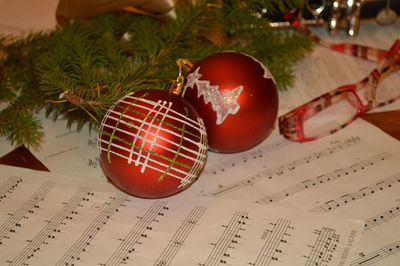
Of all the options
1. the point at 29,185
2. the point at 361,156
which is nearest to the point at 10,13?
the point at 29,185

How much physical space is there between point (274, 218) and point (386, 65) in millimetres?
429

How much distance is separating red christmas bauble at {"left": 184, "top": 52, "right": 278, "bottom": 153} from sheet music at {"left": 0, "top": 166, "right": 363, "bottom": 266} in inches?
3.8

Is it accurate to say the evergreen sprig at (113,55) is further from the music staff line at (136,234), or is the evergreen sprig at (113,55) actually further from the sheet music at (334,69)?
the music staff line at (136,234)

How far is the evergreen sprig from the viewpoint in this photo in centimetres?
74

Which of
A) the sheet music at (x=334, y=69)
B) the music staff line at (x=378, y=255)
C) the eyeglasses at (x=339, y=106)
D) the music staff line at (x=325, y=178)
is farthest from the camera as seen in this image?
the sheet music at (x=334, y=69)

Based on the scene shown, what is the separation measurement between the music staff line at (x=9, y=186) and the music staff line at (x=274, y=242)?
0.36m

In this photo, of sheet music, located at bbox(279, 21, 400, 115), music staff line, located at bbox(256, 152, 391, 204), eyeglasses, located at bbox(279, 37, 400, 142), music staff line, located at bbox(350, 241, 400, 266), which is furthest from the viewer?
sheet music, located at bbox(279, 21, 400, 115)

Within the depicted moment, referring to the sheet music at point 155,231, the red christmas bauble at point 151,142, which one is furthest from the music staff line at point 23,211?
the red christmas bauble at point 151,142

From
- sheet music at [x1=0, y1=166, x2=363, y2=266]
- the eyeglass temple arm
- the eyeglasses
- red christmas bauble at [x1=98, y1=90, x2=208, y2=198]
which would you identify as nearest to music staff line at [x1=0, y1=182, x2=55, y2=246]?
sheet music at [x1=0, y1=166, x2=363, y2=266]

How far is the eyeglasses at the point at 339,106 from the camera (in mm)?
808

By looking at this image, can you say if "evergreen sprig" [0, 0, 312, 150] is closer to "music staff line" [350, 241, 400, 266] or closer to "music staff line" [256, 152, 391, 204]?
"music staff line" [256, 152, 391, 204]

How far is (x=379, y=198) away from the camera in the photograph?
2.24ft

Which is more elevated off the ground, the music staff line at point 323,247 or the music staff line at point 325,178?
the music staff line at point 323,247

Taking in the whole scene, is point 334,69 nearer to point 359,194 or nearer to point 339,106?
point 339,106
